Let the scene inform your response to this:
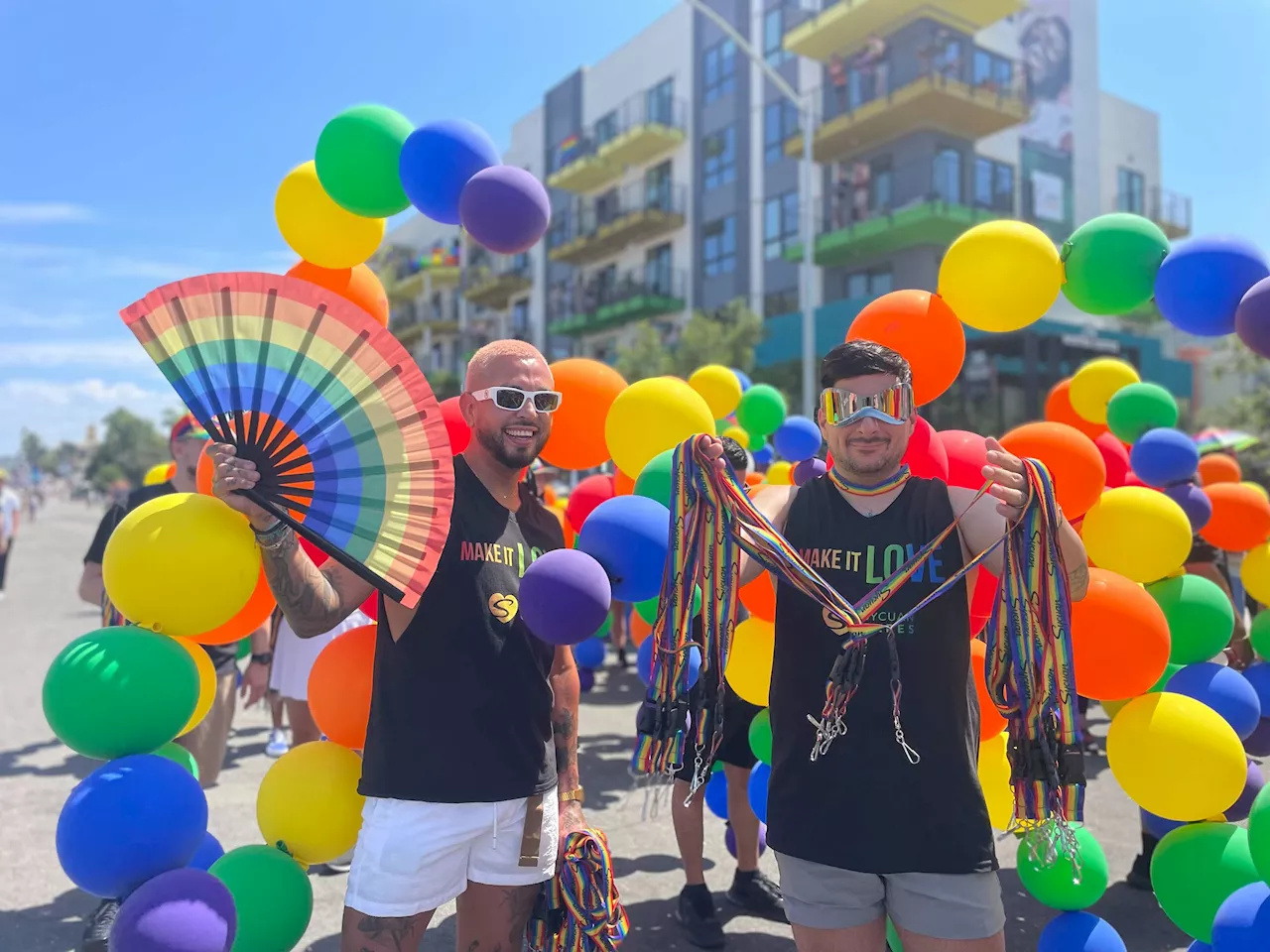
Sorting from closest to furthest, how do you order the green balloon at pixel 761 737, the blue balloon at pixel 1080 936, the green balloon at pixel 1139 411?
the blue balloon at pixel 1080 936 → the green balloon at pixel 761 737 → the green balloon at pixel 1139 411

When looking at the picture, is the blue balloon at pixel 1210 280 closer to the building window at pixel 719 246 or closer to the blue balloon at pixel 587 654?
the blue balloon at pixel 587 654

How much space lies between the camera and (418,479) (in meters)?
2.34

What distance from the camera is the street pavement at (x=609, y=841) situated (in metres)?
3.70

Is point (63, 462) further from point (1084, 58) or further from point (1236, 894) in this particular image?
point (1236, 894)

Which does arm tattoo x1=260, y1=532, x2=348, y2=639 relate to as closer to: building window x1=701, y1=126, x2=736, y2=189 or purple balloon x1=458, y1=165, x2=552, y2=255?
purple balloon x1=458, y1=165, x2=552, y2=255

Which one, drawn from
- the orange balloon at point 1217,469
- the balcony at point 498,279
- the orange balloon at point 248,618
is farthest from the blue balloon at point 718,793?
the balcony at point 498,279

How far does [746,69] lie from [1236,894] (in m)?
25.6

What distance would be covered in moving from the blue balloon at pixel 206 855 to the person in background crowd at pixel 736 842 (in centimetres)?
173

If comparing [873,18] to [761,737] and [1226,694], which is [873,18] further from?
[761,737]

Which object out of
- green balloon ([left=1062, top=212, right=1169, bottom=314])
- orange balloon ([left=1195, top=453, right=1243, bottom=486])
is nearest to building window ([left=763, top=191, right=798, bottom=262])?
orange balloon ([left=1195, top=453, right=1243, bottom=486])

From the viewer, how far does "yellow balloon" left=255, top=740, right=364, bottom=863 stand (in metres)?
2.66

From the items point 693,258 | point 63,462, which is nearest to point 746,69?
point 693,258

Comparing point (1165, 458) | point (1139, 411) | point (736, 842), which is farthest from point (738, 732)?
point (1139, 411)

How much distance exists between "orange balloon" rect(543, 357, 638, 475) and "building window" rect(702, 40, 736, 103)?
24685 mm
